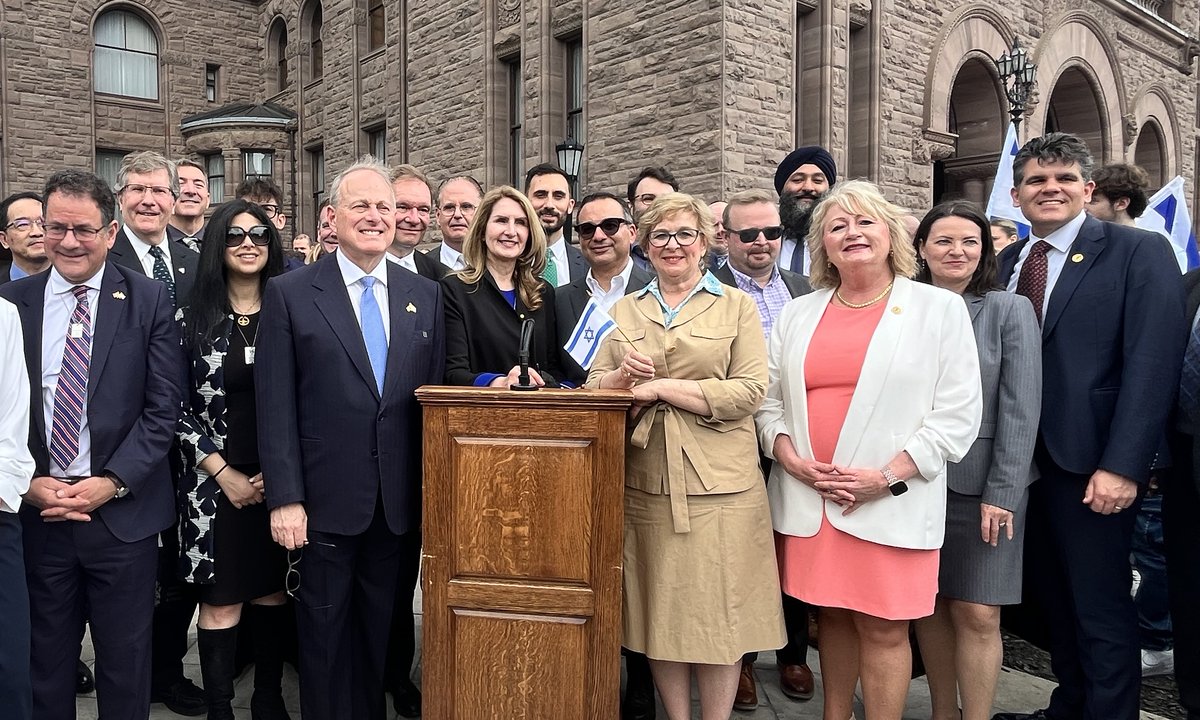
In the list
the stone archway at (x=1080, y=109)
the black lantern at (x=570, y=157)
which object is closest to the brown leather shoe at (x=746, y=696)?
the black lantern at (x=570, y=157)

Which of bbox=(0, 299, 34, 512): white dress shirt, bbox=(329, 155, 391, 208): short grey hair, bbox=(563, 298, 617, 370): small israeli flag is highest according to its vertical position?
bbox=(329, 155, 391, 208): short grey hair

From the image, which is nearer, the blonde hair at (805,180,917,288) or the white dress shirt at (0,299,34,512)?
the white dress shirt at (0,299,34,512)

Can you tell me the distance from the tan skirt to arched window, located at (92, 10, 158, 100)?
23750mm

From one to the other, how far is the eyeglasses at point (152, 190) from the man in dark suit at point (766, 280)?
2808 mm

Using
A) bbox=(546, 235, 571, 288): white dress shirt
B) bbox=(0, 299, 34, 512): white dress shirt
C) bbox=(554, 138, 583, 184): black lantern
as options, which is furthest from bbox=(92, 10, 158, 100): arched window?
bbox=(0, 299, 34, 512): white dress shirt

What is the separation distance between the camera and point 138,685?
116 inches

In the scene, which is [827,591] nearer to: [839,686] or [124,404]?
[839,686]

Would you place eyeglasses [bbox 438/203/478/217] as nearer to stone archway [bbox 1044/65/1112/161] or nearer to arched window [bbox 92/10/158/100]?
stone archway [bbox 1044/65/1112/161]

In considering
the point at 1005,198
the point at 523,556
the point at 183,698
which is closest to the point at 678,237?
the point at 523,556

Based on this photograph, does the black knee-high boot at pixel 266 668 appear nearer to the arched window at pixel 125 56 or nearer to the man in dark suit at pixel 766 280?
the man in dark suit at pixel 766 280

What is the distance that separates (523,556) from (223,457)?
4.48ft

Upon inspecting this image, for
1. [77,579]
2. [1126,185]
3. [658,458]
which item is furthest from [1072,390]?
Result: [77,579]

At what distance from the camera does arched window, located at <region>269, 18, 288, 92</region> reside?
22156 mm

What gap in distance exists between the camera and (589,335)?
2.78m
